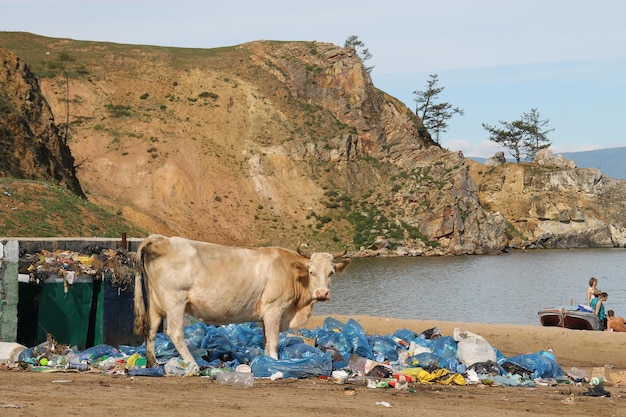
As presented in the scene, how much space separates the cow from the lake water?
1594 centimetres

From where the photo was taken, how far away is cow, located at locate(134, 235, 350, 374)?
1339 centimetres

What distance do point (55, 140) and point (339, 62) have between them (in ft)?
149

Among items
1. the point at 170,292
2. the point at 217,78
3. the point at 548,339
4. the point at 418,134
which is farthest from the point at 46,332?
the point at 418,134

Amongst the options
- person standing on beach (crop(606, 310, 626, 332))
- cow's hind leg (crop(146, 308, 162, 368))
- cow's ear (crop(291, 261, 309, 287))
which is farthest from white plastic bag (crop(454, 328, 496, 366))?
person standing on beach (crop(606, 310, 626, 332))

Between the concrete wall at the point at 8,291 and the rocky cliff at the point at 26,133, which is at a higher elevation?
the rocky cliff at the point at 26,133

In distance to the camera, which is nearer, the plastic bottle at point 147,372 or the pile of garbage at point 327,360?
the plastic bottle at point 147,372

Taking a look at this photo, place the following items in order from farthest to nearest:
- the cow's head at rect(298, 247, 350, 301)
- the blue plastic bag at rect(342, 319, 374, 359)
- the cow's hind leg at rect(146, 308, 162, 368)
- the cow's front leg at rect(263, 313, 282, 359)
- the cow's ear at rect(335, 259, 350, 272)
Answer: the blue plastic bag at rect(342, 319, 374, 359), the cow's ear at rect(335, 259, 350, 272), the cow's head at rect(298, 247, 350, 301), the cow's front leg at rect(263, 313, 282, 359), the cow's hind leg at rect(146, 308, 162, 368)

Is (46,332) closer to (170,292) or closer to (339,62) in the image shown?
(170,292)

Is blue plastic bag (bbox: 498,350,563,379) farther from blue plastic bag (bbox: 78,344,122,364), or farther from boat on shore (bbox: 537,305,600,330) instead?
boat on shore (bbox: 537,305,600,330)

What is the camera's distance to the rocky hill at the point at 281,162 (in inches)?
2953

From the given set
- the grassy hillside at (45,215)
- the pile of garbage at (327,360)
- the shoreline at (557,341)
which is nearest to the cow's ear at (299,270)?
the pile of garbage at (327,360)

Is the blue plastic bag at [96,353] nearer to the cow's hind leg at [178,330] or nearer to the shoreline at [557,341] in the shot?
the cow's hind leg at [178,330]

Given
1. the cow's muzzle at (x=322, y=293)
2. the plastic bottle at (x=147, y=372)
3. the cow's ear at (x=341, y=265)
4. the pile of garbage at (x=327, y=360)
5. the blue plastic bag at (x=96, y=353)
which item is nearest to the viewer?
the plastic bottle at (x=147, y=372)

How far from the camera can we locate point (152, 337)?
13406 millimetres
